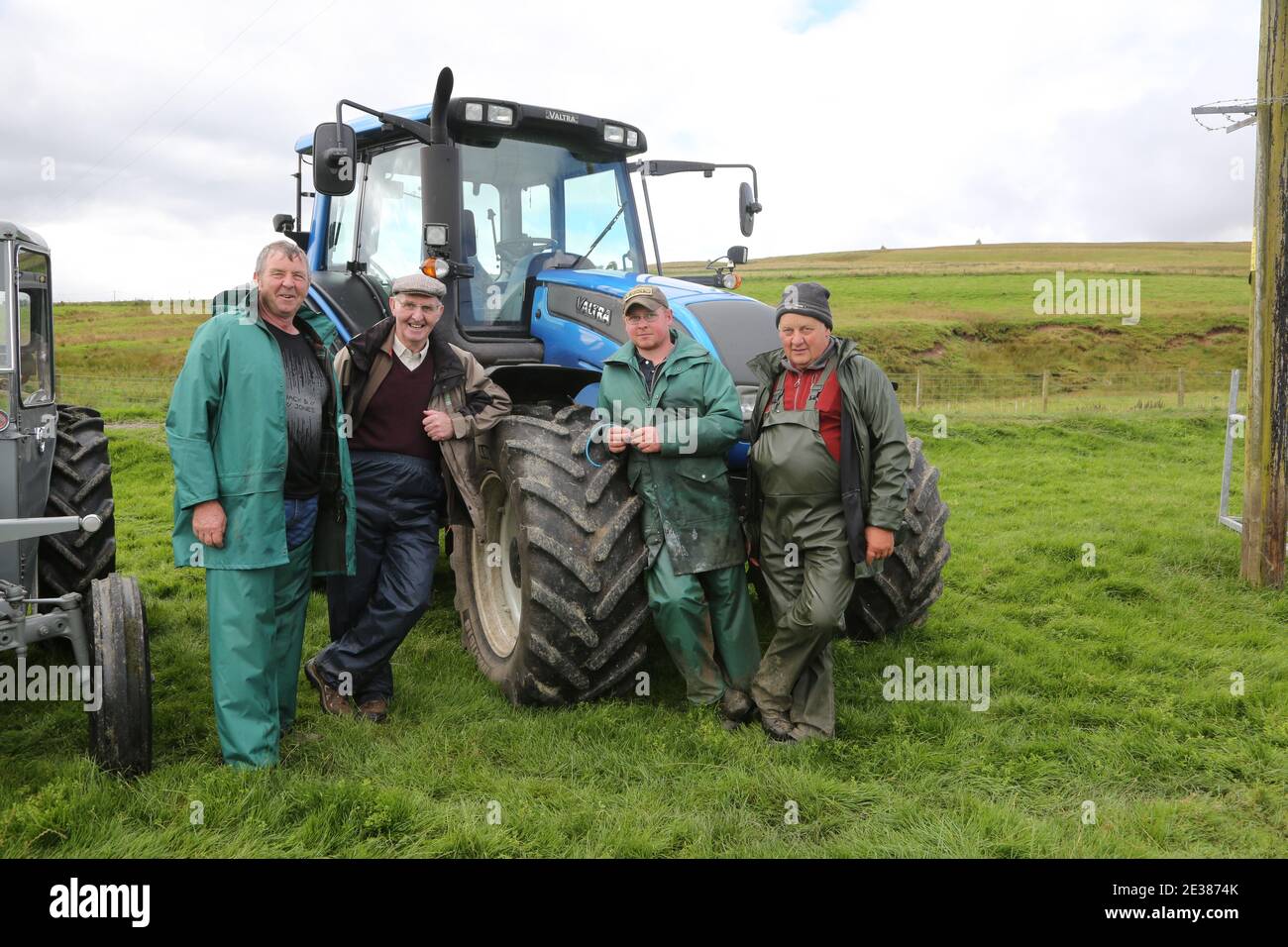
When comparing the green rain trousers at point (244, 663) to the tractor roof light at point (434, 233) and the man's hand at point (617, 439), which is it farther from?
the tractor roof light at point (434, 233)

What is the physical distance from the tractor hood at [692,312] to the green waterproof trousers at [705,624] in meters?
0.99

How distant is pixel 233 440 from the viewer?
3.78m

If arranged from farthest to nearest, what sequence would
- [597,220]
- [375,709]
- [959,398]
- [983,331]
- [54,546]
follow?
1. [983,331]
2. [959,398]
3. [597,220]
4. [54,546]
5. [375,709]

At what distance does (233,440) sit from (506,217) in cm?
218

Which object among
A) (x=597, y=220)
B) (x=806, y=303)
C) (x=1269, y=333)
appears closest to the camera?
(x=806, y=303)

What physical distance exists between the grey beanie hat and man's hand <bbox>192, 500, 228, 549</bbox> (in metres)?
2.33

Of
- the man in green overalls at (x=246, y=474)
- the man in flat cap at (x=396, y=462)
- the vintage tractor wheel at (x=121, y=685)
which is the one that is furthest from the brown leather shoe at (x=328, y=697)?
the vintage tractor wheel at (x=121, y=685)

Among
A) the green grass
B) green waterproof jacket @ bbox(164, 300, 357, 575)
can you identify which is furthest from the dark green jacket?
green waterproof jacket @ bbox(164, 300, 357, 575)

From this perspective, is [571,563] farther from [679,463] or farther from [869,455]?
[869,455]

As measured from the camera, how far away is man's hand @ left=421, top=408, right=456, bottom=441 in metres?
4.38

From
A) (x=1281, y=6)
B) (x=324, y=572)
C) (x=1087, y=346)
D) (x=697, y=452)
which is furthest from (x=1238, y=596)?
(x=1087, y=346)

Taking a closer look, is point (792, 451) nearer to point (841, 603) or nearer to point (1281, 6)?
point (841, 603)

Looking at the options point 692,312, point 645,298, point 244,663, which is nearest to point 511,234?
point 692,312

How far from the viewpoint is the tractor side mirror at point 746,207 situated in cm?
594
